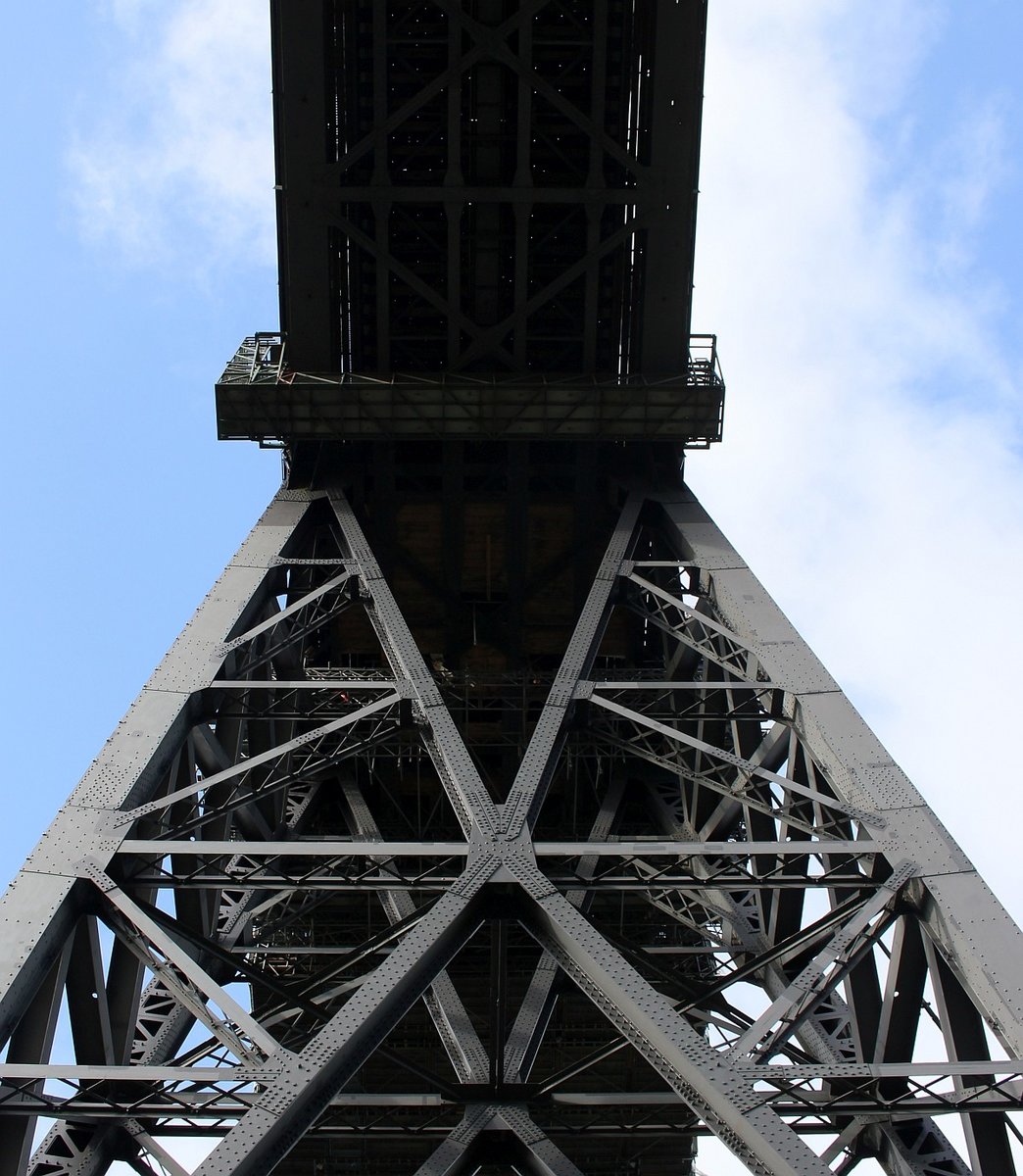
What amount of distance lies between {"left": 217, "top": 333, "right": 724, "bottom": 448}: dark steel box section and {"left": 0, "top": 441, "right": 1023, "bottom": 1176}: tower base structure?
1.01 meters

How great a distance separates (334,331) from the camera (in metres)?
24.3

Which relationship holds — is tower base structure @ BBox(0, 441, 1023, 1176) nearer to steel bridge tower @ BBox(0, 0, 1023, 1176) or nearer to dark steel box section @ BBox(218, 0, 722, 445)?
steel bridge tower @ BBox(0, 0, 1023, 1176)

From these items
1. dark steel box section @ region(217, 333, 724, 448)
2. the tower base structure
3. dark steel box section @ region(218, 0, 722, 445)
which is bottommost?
the tower base structure

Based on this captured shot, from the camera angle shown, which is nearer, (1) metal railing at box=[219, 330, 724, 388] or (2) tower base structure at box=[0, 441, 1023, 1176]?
(2) tower base structure at box=[0, 441, 1023, 1176]

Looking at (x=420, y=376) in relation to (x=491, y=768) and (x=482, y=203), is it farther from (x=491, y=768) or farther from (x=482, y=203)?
(x=491, y=768)

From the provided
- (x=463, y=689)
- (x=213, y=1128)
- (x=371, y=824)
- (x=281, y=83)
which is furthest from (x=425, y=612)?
(x=213, y=1128)

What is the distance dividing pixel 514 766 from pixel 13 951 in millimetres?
14699

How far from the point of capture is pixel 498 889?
13.9m

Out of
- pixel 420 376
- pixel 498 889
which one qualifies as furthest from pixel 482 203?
pixel 498 889

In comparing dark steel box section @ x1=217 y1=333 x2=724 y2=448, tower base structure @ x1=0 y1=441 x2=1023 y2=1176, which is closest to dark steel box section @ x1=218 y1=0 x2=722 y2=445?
dark steel box section @ x1=217 y1=333 x2=724 y2=448

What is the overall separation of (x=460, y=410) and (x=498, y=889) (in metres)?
10.6

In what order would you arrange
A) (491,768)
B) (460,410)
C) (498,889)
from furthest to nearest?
1. (491,768)
2. (460,410)
3. (498,889)

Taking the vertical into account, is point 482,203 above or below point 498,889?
above

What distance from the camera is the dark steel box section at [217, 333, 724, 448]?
23.0 meters
